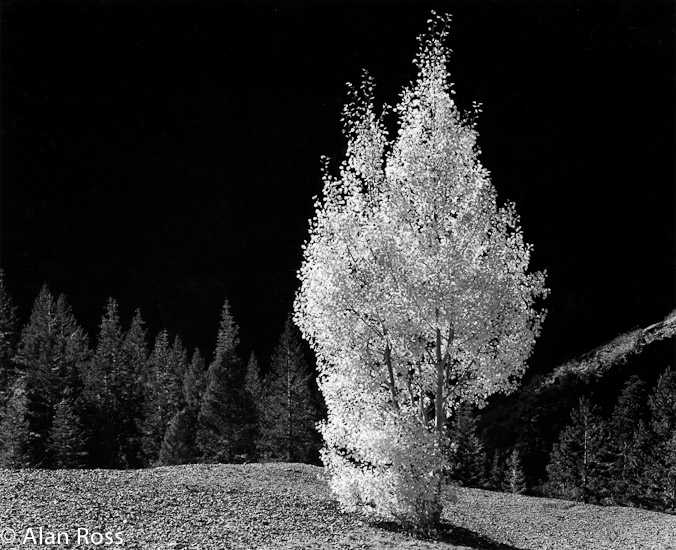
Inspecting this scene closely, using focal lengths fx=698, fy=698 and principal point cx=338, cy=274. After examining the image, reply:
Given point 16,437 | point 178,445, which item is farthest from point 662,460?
point 16,437

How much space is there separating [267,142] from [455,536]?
120903mm

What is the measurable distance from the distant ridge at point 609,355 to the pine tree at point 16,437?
60.4 m

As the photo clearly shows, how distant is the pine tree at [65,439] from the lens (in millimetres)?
36062

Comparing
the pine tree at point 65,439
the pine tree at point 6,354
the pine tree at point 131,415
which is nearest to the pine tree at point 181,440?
the pine tree at point 131,415

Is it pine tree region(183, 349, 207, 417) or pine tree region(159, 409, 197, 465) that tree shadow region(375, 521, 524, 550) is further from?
pine tree region(183, 349, 207, 417)

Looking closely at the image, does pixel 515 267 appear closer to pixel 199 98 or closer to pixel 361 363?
pixel 361 363

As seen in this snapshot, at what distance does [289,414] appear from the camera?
44.0 m

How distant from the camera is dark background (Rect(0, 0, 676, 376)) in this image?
113 meters

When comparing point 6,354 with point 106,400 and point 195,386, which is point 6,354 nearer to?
point 106,400

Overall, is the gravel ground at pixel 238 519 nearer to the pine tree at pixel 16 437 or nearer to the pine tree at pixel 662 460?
the pine tree at pixel 16 437

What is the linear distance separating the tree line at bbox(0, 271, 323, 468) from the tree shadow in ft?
85.9

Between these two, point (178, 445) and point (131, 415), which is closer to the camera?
point (178, 445)

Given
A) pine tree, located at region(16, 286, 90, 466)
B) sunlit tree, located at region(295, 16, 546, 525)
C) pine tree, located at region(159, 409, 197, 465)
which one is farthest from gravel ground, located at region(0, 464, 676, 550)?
pine tree, located at region(159, 409, 197, 465)

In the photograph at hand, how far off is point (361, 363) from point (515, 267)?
3549 mm
